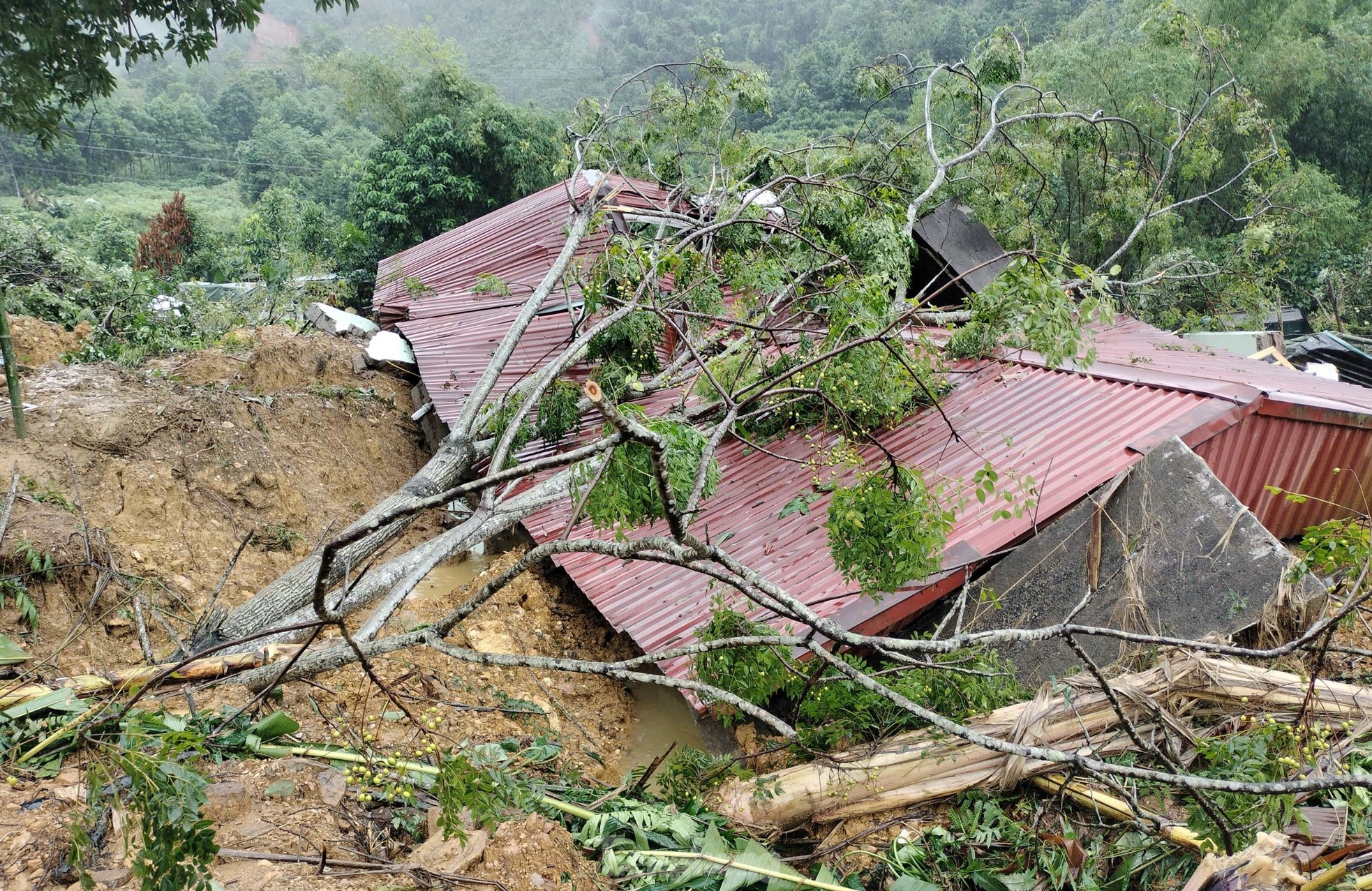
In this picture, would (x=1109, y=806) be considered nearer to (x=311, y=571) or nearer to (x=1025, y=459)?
(x=1025, y=459)

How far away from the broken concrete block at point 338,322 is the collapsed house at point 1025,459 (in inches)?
254

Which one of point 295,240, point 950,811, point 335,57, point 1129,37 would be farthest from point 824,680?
point 335,57

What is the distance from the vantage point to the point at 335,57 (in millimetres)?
28172

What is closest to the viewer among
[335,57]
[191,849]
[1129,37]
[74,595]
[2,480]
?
[191,849]

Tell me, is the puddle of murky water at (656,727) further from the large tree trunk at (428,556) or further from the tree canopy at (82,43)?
the tree canopy at (82,43)

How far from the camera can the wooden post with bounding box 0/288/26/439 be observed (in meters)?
5.66

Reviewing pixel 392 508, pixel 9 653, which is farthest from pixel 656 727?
pixel 9 653

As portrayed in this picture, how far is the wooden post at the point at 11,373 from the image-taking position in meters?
5.66

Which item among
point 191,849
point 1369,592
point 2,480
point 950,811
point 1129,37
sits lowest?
point 950,811

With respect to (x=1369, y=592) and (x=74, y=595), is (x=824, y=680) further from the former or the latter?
(x=74, y=595)

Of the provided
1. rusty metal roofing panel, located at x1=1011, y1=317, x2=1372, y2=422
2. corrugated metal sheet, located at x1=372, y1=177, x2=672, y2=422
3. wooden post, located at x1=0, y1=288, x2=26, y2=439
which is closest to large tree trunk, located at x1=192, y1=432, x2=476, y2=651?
corrugated metal sheet, located at x1=372, y1=177, x2=672, y2=422

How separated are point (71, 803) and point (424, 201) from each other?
59.6 feet

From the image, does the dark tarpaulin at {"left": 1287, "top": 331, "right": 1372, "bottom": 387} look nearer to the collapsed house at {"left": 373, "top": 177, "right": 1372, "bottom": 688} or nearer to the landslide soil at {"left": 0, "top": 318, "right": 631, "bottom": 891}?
the collapsed house at {"left": 373, "top": 177, "right": 1372, "bottom": 688}

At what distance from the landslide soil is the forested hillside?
2.36 metres
